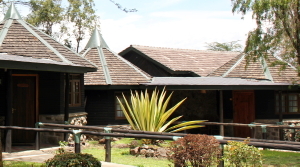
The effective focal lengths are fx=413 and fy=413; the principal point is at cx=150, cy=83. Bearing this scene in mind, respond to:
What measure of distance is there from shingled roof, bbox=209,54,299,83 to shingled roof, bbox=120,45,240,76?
1.27 meters

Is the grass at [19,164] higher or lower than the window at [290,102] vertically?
lower

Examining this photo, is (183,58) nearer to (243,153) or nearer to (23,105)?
(23,105)

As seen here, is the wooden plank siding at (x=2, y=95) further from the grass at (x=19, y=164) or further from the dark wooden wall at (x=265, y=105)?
the dark wooden wall at (x=265, y=105)

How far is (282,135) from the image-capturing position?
1684cm

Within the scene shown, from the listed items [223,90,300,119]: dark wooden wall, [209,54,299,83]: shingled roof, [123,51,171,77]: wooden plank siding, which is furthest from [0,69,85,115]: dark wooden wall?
[223,90,300,119]: dark wooden wall

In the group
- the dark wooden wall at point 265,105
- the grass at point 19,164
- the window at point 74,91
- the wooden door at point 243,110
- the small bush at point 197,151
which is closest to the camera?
the small bush at point 197,151

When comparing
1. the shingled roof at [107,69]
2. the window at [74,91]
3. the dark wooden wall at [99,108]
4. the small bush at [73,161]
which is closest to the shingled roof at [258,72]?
the shingled roof at [107,69]

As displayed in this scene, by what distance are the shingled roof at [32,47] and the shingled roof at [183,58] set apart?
23.3 feet

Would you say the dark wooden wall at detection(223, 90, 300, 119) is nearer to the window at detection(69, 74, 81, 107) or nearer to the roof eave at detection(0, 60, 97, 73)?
the window at detection(69, 74, 81, 107)

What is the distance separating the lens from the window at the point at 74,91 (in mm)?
14820

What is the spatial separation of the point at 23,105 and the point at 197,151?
25.7 ft

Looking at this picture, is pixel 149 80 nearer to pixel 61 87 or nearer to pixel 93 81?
pixel 93 81

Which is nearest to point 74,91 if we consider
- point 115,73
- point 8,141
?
point 115,73

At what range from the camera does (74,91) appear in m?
15.0
